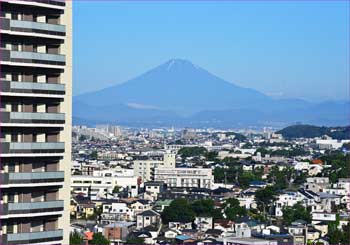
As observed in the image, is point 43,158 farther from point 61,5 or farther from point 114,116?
point 114,116

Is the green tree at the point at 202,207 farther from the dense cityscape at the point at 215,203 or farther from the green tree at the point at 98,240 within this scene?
the green tree at the point at 98,240

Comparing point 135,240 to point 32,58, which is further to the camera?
point 135,240

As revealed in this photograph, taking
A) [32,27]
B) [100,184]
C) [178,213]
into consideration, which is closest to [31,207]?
[32,27]

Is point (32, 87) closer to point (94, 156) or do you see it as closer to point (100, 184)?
point (100, 184)

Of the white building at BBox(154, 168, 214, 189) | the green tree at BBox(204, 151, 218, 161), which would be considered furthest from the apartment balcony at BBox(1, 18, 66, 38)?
the green tree at BBox(204, 151, 218, 161)

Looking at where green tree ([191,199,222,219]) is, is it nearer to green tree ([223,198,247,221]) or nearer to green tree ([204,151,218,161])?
green tree ([223,198,247,221])
